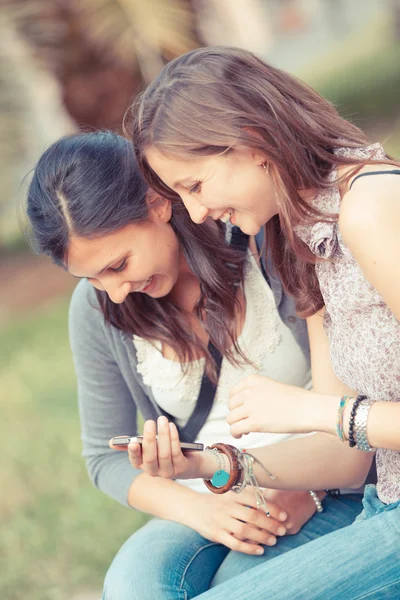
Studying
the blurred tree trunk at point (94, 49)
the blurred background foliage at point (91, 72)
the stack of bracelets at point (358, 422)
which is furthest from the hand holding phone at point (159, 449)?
the blurred tree trunk at point (94, 49)

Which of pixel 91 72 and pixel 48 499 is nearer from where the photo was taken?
pixel 48 499

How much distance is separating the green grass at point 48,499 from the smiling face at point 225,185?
69.1 inches

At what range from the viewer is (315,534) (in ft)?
6.92

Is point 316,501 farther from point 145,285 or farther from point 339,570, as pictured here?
point 145,285

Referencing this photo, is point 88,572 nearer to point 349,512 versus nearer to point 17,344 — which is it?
point 349,512

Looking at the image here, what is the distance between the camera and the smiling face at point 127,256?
2.04m

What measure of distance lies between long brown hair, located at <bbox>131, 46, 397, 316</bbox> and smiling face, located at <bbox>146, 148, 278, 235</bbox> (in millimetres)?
24

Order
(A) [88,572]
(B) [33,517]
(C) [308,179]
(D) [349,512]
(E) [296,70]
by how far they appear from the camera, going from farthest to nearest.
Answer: (E) [296,70]
(B) [33,517]
(A) [88,572]
(D) [349,512]
(C) [308,179]

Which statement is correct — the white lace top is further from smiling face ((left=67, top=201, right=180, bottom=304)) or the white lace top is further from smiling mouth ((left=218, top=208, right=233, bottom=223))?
smiling mouth ((left=218, top=208, right=233, bottom=223))

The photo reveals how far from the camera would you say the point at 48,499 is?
3719 mm

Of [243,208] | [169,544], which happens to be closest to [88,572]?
[169,544]

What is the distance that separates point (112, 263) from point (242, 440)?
61cm

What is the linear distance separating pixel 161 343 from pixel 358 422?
769 mm

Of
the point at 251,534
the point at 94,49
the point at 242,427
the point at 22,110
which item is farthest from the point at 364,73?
the point at 242,427
